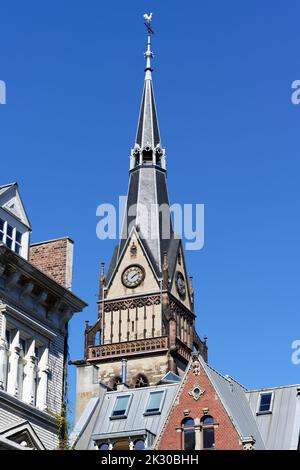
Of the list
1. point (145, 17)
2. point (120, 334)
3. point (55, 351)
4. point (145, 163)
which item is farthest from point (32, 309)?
point (145, 17)

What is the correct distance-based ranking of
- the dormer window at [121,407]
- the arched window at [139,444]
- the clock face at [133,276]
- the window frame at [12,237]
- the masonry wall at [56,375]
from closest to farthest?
the masonry wall at [56,375] < the window frame at [12,237] < the arched window at [139,444] < the dormer window at [121,407] < the clock face at [133,276]

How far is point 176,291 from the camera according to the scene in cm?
10888

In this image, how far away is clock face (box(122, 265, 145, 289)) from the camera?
10775cm

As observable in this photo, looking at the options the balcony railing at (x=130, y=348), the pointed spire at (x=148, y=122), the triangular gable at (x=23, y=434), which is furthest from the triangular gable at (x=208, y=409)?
the pointed spire at (x=148, y=122)

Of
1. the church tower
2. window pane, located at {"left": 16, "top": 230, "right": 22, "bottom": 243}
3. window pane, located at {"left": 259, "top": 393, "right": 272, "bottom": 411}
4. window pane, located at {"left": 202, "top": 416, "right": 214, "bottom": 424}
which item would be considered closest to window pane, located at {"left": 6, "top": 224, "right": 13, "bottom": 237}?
window pane, located at {"left": 16, "top": 230, "right": 22, "bottom": 243}

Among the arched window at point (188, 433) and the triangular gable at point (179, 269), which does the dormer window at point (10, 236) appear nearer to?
the arched window at point (188, 433)

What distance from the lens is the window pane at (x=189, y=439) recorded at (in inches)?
2060

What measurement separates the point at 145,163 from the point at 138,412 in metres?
63.1

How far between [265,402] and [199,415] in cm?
493

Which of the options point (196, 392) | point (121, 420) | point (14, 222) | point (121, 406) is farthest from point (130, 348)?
point (14, 222)

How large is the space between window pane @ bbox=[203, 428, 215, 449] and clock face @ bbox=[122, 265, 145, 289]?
55.4 m

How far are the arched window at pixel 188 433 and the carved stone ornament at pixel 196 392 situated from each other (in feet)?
3.87

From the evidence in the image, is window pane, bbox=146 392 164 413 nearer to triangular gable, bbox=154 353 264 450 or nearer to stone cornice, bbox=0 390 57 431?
triangular gable, bbox=154 353 264 450
